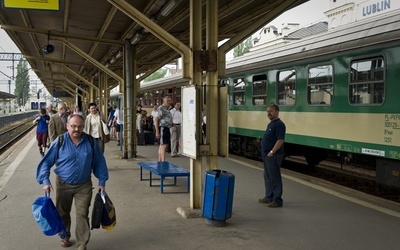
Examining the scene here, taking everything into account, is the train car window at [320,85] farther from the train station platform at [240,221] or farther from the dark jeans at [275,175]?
the dark jeans at [275,175]

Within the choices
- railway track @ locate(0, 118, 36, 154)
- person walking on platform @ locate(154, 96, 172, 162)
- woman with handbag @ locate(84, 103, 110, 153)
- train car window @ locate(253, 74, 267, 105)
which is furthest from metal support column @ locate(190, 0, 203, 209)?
railway track @ locate(0, 118, 36, 154)

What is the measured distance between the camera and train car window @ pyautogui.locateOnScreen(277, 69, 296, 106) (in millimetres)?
10477

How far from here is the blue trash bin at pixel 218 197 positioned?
5.95 metres

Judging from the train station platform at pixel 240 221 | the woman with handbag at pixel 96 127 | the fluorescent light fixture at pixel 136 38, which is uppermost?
the fluorescent light fixture at pixel 136 38

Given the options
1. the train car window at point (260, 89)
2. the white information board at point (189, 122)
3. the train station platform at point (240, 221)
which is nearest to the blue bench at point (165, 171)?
the train station platform at point (240, 221)

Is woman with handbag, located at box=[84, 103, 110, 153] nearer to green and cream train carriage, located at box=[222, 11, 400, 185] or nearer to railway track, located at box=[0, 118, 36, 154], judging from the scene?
green and cream train carriage, located at box=[222, 11, 400, 185]

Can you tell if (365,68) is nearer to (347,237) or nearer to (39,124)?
(347,237)

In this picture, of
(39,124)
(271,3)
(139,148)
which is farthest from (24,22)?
(271,3)

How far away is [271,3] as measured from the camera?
10328 millimetres

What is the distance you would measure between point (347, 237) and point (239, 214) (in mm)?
1669

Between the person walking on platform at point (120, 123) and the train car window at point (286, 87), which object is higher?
the train car window at point (286, 87)

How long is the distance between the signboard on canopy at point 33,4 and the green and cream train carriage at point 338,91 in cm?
538

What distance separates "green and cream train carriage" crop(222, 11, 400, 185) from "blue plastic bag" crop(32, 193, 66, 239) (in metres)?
5.33

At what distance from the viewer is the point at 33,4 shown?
8086 millimetres
